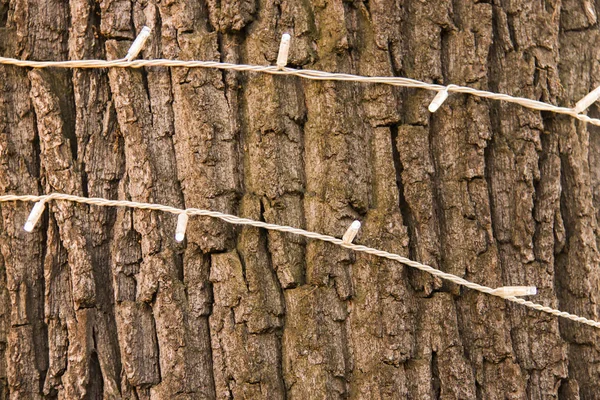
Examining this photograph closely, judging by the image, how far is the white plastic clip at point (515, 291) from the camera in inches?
57.5

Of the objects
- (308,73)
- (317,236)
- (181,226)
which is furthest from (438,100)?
(181,226)

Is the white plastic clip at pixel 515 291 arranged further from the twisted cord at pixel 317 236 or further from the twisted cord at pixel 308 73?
the twisted cord at pixel 308 73

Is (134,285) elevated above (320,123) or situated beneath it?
situated beneath

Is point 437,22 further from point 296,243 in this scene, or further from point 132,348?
point 132,348

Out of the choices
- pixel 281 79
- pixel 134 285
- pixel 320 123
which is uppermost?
pixel 281 79

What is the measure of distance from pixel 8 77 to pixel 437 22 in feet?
3.59

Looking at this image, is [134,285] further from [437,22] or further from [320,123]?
[437,22]

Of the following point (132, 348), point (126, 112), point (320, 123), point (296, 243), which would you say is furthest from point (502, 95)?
point (132, 348)

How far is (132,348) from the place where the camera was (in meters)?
1.52

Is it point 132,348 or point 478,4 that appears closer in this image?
point 132,348

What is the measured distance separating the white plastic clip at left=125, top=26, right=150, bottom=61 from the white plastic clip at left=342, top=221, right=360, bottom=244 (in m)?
0.66

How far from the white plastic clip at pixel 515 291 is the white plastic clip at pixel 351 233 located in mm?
365

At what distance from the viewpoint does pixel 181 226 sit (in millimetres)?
1497

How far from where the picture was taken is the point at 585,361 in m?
1.59
